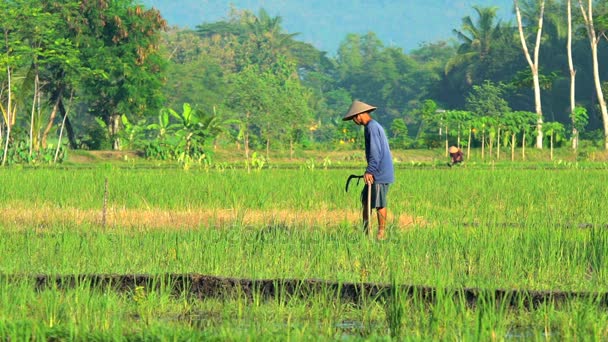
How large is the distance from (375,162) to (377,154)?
2.8 inches

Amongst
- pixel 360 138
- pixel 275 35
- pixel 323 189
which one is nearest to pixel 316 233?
pixel 323 189

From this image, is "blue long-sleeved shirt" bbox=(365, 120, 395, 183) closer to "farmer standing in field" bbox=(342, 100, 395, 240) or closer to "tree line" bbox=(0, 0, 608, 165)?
"farmer standing in field" bbox=(342, 100, 395, 240)

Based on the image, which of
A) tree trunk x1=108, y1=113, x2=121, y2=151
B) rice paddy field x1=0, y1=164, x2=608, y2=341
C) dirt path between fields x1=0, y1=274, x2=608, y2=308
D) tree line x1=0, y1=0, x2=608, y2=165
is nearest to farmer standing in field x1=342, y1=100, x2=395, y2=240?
rice paddy field x1=0, y1=164, x2=608, y2=341

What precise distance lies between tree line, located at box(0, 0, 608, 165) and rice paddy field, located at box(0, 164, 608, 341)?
11.2 metres

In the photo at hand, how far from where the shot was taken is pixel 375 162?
9820 mm

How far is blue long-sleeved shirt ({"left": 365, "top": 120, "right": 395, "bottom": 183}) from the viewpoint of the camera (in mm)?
9773

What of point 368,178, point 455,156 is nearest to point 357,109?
point 368,178

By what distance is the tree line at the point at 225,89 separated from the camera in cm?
2892

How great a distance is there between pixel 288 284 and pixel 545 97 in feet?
153

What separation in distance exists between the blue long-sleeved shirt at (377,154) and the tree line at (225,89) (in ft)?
44.5

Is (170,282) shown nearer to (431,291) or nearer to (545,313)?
(431,291)

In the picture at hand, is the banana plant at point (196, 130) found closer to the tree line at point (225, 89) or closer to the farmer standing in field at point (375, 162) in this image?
the tree line at point (225, 89)

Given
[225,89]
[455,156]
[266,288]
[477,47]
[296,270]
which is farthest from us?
[225,89]

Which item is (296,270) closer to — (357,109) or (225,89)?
(357,109)
